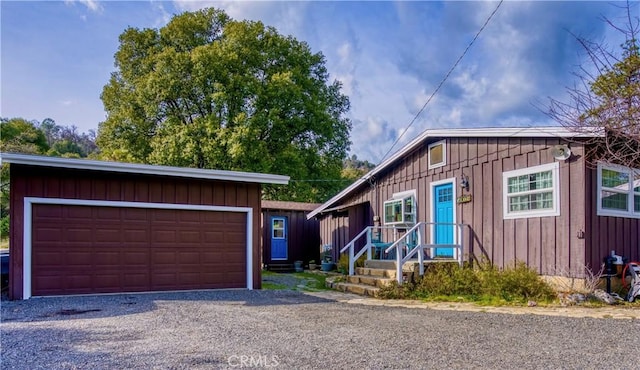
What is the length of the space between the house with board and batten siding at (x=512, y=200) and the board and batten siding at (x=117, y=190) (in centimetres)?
356

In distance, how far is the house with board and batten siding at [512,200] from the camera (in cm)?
852

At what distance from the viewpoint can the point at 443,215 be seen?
37.9ft

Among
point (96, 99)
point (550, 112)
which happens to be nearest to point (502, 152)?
point (550, 112)

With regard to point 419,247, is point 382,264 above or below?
below

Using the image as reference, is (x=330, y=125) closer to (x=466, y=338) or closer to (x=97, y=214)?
(x=97, y=214)

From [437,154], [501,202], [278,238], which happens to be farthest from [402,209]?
[278,238]

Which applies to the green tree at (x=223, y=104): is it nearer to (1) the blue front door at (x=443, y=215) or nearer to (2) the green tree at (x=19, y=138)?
(2) the green tree at (x=19, y=138)

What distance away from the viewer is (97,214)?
937 cm

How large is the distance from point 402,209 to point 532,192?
3.87 meters

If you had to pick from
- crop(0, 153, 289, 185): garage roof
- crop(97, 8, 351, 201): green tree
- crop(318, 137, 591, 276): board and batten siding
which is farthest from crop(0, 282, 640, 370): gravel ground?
crop(97, 8, 351, 201): green tree

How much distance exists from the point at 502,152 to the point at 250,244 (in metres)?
5.97

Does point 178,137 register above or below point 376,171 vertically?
above

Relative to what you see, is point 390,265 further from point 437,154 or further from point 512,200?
point 437,154

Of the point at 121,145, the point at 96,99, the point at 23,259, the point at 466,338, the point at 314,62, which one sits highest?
the point at 314,62
